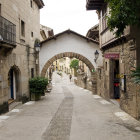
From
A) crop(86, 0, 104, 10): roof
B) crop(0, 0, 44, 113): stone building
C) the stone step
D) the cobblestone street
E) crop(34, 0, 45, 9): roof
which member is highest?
crop(34, 0, 45, 9): roof

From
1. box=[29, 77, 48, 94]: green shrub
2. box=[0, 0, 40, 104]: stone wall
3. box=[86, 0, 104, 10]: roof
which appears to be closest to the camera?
box=[0, 0, 40, 104]: stone wall

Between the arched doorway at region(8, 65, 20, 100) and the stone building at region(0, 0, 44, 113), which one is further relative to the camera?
the arched doorway at region(8, 65, 20, 100)

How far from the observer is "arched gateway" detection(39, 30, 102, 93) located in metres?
17.3

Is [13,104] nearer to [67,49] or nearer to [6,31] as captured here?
[6,31]

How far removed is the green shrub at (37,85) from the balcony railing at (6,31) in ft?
12.4

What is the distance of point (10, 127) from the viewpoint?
7.03 m

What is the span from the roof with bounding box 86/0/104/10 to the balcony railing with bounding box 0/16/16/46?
4994 millimetres

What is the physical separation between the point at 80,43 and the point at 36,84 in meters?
5.88

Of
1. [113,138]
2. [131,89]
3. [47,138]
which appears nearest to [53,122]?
[47,138]

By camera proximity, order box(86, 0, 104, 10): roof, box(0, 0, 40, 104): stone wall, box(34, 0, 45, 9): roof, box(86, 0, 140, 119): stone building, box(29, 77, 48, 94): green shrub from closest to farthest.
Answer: box(86, 0, 140, 119): stone building < box(0, 0, 40, 104): stone wall < box(86, 0, 104, 10): roof < box(29, 77, 48, 94): green shrub < box(34, 0, 45, 9): roof

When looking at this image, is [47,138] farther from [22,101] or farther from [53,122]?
[22,101]

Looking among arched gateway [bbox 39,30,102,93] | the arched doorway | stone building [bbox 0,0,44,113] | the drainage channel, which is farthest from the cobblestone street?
arched gateway [bbox 39,30,102,93]

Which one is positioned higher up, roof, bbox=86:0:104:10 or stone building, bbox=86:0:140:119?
roof, bbox=86:0:104:10

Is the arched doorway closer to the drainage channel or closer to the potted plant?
the potted plant
